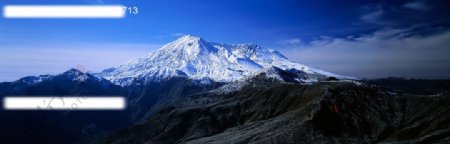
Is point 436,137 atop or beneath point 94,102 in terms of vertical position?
beneath

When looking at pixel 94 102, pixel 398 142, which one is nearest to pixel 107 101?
pixel 94 102

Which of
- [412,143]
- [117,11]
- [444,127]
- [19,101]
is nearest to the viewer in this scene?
[117,11]

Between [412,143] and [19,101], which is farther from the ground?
[19,101]

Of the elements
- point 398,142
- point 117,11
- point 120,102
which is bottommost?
point 398,142

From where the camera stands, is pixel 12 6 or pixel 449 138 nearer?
pixel 12 6

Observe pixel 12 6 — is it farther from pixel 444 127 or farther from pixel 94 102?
pixel 444 127

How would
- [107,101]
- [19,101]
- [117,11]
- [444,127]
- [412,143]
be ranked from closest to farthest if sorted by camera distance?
[117,11]
[107,101]
[19,101]
[412,143]
[444,127]

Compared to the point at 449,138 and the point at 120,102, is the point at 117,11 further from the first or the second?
the point at 449,138

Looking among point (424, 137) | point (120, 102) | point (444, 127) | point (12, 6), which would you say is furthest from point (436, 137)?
point (12, 6)

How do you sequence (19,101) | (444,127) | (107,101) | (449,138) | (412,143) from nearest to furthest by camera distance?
(107,101) < (19,101) < (449,138) < (412,143) < (444,127)

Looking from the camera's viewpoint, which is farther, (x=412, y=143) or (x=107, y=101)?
(x=412, y=143)
